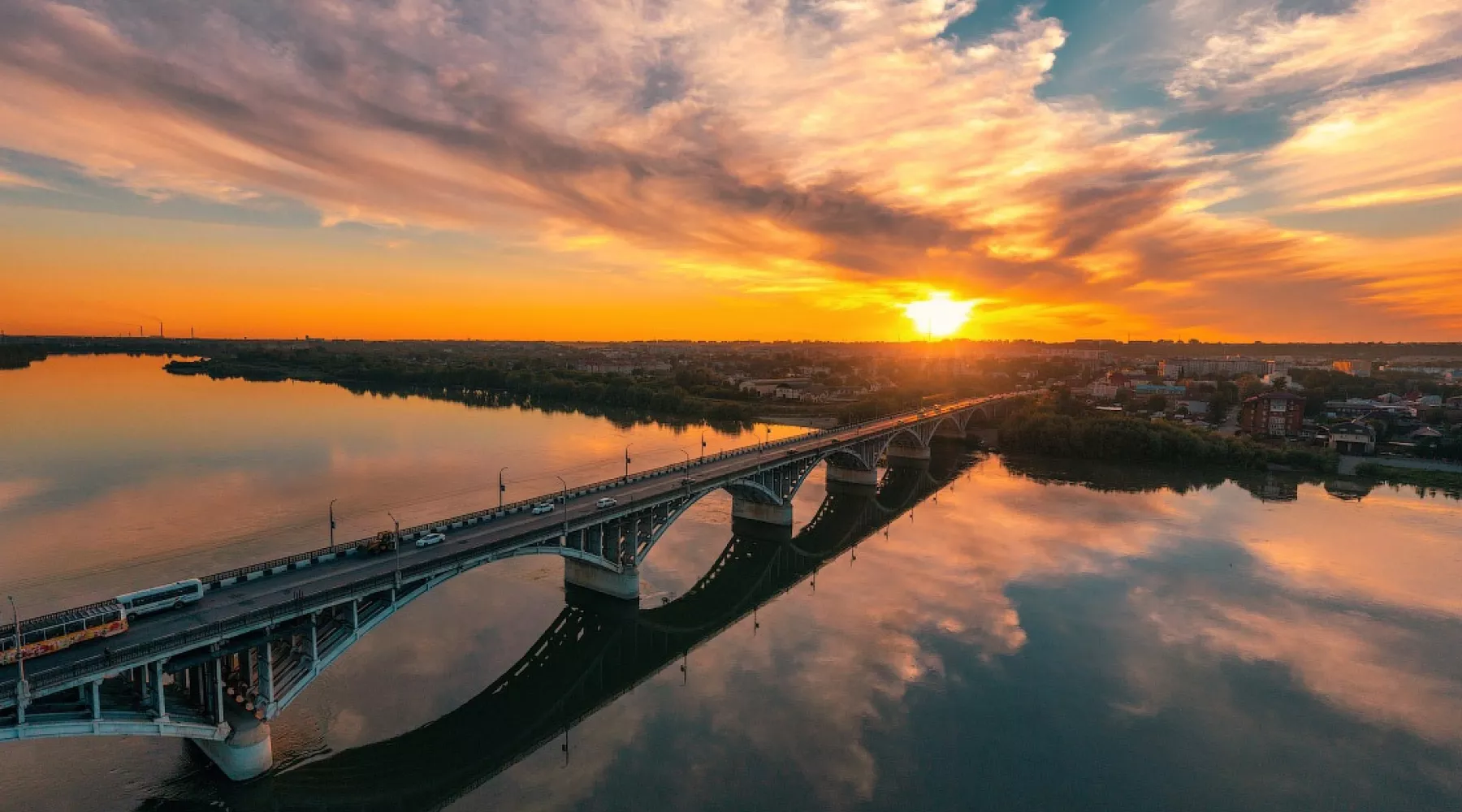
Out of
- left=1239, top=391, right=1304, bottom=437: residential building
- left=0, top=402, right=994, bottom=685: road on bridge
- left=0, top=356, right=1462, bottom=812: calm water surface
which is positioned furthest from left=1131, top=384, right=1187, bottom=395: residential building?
left=0, top=402, right=994, bottom=685: road on bridge


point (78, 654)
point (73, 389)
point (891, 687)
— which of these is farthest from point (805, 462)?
point (73, 389)

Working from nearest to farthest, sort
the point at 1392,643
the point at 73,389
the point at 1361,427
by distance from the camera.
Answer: the point at 1392,643 < the point at 1361,427 < the point at 73,389

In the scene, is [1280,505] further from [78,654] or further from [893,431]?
[78,654]

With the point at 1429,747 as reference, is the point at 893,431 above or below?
above

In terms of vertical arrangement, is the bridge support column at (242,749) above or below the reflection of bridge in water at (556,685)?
above

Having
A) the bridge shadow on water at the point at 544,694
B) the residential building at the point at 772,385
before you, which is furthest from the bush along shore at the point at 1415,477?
the residential building at the point at 772,385

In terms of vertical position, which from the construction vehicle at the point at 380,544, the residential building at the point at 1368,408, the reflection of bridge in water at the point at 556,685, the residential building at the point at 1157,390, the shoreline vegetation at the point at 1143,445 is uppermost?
the residential building at the point at 1157,390

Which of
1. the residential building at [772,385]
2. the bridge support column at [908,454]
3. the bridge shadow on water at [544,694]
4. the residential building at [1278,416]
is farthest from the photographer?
the residential building at [772,385]

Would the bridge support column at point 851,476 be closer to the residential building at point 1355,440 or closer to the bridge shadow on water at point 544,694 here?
the bridge shadow on water at point 544,694
